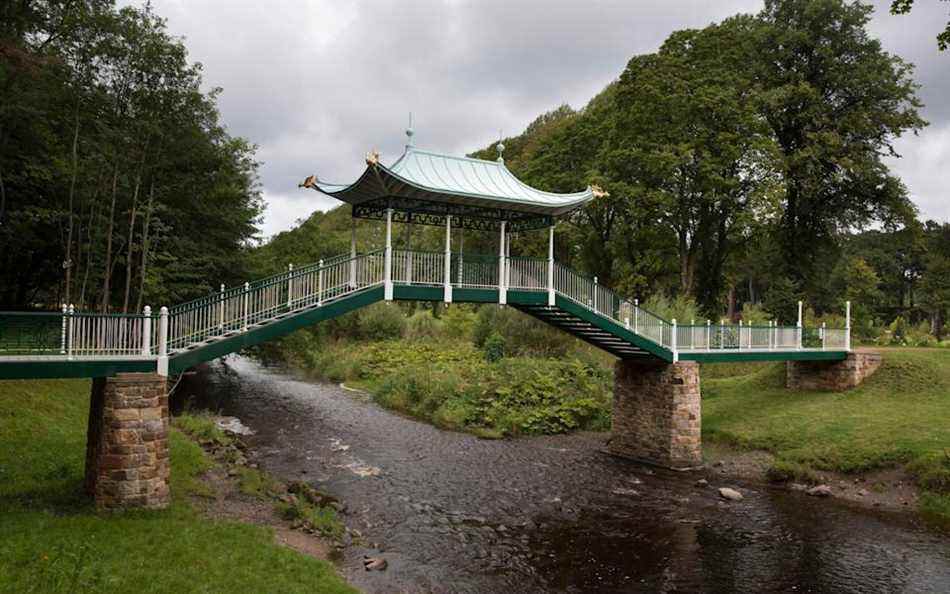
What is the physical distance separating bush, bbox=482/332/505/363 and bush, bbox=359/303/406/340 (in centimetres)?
1303

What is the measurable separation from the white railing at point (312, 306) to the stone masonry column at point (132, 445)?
0.76m

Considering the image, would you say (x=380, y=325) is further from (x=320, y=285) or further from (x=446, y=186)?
(x=320, y=285)

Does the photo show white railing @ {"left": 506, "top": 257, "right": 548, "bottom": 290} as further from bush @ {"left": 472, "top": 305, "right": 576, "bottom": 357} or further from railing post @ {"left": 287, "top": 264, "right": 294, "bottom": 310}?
bush @ {"left": 472, "top": 305, "right": 576, "bottom": 357}

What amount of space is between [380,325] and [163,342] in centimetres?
3790

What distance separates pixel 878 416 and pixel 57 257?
3545 centimetres

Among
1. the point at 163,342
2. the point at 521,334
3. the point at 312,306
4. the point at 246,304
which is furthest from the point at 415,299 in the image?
the point at 521,334

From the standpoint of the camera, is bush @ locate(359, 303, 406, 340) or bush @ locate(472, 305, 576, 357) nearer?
bush @ locate(472, 305, 576, 357)

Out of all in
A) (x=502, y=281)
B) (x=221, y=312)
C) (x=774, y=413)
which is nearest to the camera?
(x=221, y=312)

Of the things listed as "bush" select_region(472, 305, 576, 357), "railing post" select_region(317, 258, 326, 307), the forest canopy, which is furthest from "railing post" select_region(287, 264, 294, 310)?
"bush" select_region(472, 305, 576, 357)

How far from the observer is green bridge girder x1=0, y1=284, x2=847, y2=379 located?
12.9 metres

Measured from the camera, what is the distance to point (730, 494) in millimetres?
18406

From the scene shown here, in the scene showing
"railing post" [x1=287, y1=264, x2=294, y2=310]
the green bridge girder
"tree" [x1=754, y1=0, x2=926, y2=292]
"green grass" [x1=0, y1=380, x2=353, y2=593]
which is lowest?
"green grass" [x1=0, y1=380, x2=353, y2=593]

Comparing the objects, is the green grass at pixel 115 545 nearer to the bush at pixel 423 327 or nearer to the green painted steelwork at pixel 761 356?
the green painted steelwork at pixel 761 356

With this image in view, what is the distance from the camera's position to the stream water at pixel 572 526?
13.0 metres
